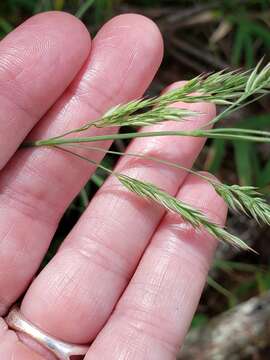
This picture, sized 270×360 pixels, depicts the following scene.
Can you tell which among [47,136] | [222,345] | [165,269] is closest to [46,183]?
[47,136]

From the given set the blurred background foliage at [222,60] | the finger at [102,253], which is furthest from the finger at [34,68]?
the blurred background foliage at [222,60]

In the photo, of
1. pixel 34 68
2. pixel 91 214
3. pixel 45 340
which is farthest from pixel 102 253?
pixel 34 68

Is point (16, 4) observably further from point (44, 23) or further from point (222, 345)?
point (222, 345)

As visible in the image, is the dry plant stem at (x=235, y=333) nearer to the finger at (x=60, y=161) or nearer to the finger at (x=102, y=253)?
the finger at (x=102, y=253)

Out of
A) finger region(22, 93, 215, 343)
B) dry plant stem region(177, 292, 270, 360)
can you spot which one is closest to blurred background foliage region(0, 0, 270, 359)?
dry plant stem region(177, 292, 270, 360)

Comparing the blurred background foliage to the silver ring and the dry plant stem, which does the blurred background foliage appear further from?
the silver ring

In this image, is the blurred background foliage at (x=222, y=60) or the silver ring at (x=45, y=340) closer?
the silver ring at (x=45, y=340)

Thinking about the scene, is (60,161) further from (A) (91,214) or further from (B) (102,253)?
(B) (102,253)
